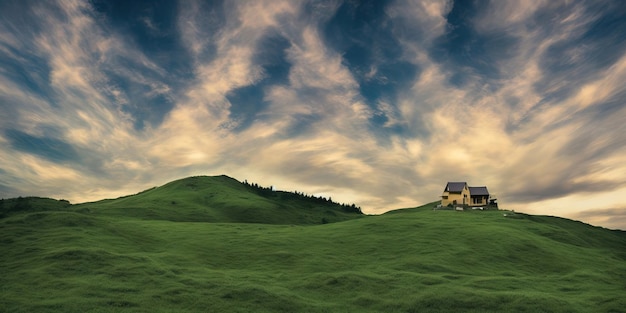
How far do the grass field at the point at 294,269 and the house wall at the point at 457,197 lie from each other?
83670 mm

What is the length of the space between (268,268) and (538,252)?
1806 inches

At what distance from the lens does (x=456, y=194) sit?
166 meters

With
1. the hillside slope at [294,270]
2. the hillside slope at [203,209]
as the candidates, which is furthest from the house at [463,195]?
the hillside slope at [294,270]

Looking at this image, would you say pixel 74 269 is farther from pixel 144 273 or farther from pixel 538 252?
pixel 538 252

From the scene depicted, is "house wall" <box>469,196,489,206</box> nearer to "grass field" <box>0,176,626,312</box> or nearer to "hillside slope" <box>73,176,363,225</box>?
"hillside slope" <box>73,176,363,225</box>

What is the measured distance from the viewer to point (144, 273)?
148 ft

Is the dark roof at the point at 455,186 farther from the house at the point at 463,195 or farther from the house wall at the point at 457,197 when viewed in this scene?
the house wall at the point at 457,197

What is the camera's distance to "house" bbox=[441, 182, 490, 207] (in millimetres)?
165875

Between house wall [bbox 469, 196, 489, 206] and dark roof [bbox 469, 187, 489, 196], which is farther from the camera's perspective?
dark roof [bbox 469, 187, 489, 196]

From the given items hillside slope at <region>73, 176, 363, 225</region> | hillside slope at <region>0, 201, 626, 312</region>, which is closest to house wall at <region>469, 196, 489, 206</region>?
hillside slope at <region>73, 176, 363, 225</region>

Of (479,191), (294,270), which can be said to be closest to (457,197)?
(479,191)

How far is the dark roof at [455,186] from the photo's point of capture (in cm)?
16675

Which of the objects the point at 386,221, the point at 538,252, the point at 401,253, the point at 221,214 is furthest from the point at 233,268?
the point at 221,214

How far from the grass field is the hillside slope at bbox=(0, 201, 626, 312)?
0.51ft
